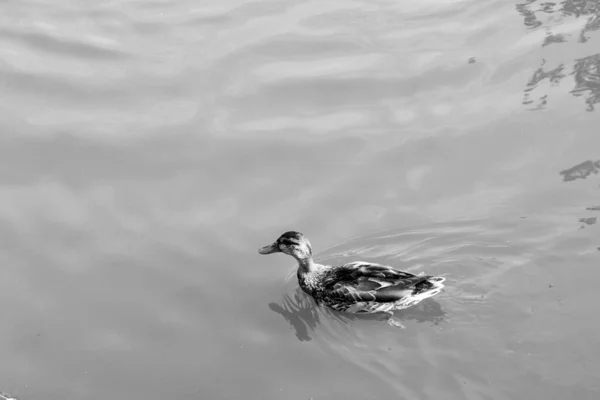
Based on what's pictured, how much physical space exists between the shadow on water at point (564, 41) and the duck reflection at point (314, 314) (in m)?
4.02

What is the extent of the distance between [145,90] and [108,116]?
0.74 m

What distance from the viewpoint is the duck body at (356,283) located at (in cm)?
888

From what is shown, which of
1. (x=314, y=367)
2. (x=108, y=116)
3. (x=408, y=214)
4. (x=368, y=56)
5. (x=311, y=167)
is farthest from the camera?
(x=368, y=56)

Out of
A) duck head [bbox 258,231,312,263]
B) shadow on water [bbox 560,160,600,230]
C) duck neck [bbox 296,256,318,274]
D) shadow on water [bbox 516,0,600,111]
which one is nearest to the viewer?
duck head [bbox 258,231,312,263]

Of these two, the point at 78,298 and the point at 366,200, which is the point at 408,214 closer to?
the point at 366,200

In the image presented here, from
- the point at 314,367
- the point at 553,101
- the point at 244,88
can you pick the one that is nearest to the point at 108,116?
the point at 244,88

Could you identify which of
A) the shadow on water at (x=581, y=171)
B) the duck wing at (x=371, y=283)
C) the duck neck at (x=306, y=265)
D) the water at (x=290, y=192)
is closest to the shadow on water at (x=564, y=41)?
the water at (x=290, y=192)

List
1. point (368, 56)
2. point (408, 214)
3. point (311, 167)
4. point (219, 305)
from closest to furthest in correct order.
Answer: point (219, 305) → point (408, 214) → point (311, 167) → point (368, 56)

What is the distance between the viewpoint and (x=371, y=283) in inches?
359

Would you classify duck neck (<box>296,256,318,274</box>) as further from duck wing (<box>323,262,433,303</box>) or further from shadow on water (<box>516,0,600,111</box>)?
shadow on water (<box>516,0,600,111</box>)

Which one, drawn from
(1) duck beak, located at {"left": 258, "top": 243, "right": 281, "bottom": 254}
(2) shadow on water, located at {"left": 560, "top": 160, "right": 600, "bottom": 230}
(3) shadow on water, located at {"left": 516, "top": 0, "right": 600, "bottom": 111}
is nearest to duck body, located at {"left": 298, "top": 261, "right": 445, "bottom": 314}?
(1) duck beak, located at {"left": 258, "top": 243, "right": 281, "bottom": 254}

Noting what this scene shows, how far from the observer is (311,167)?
10.8 m

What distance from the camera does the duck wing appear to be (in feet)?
29.2

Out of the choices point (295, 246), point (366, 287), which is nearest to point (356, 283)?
point (366, 287)
